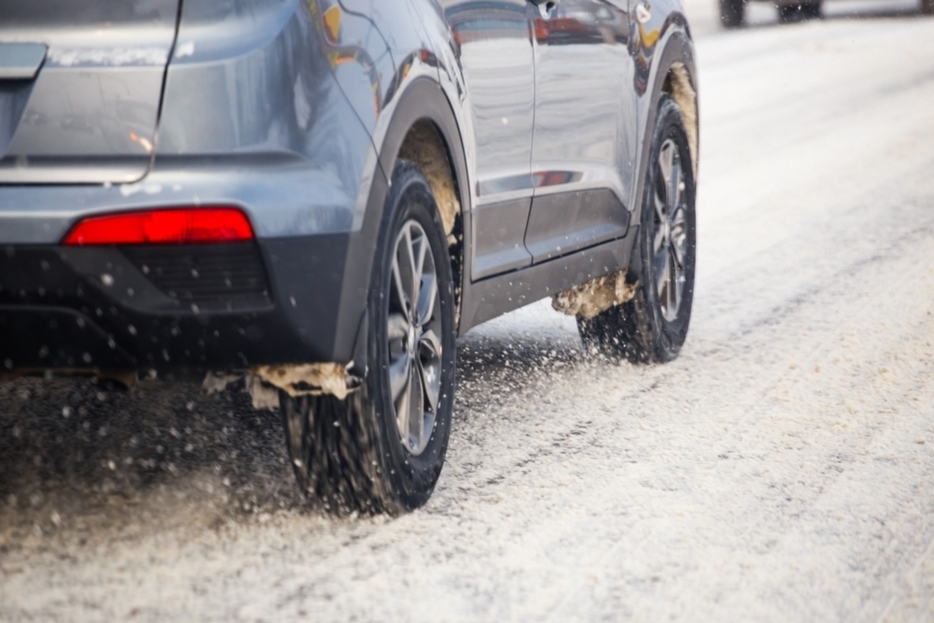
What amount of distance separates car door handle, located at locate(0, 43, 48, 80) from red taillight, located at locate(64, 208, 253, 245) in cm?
34

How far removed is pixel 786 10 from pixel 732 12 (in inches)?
89.2

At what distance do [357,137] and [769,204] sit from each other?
7.46 meters

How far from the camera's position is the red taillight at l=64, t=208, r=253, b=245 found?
293 cm

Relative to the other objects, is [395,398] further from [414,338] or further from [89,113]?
[89,113]

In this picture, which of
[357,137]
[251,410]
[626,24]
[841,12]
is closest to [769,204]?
[626,24]

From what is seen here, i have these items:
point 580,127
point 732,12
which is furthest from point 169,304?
point 732,12

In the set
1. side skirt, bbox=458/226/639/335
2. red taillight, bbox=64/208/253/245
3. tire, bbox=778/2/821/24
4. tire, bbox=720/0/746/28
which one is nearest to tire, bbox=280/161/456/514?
side skirt, bbox=458/226/639/335

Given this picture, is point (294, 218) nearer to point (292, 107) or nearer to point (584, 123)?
point (292, 107)

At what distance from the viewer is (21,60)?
300 cm

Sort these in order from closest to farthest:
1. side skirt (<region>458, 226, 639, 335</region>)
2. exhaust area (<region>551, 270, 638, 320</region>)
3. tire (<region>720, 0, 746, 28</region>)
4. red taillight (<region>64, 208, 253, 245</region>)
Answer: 1. red taillight (<region>64, 208, 253, 245</region>)
2. side skirt (<region>458, 226, 639, 335</region>)
3. exhaust area (<region>551, 270, 638, 320</region>)
4. tire (<region>720, 0, 746, 28</region>)

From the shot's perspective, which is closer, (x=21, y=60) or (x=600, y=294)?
(x=21, y=60)

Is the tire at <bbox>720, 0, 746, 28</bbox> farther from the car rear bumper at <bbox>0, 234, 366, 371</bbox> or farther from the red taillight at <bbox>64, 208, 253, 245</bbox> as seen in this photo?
the red taillight at <bbox>64, 208, 253, 245</bbox>

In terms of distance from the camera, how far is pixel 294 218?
3043mm

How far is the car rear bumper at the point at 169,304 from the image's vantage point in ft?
9.68
